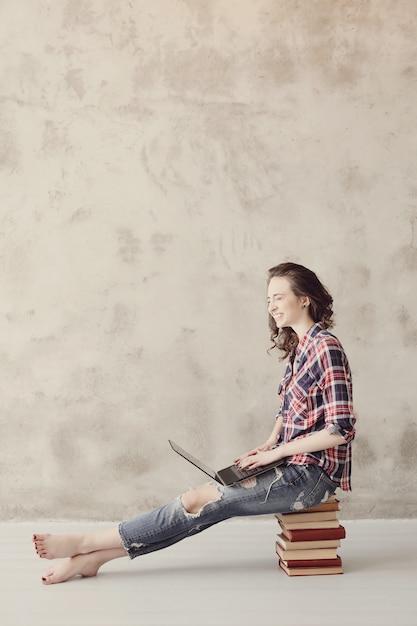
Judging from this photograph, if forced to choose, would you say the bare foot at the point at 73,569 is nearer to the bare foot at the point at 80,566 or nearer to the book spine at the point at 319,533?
the bare foot at the point at 80,566

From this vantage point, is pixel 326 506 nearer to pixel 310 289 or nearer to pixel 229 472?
pixel 229 472

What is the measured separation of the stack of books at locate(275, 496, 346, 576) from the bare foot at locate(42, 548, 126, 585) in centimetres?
55

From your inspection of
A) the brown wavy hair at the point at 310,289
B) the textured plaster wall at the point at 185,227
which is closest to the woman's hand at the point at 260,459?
the brown wavy hair at the point at 310,289

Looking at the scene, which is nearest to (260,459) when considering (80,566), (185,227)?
(80,566)

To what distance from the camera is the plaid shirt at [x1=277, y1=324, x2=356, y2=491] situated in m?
2.58

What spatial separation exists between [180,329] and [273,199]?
74 centimetres

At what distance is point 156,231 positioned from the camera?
371cm

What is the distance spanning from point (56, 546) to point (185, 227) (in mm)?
1635

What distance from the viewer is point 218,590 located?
250 cm

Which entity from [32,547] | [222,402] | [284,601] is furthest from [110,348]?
[284,601]

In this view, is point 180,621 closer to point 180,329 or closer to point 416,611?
point 416,611

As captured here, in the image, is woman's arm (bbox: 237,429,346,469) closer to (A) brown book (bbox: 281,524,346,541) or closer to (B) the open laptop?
(B) the open laptop

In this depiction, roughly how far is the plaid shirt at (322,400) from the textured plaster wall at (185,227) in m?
0.97

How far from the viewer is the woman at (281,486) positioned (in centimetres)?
259
